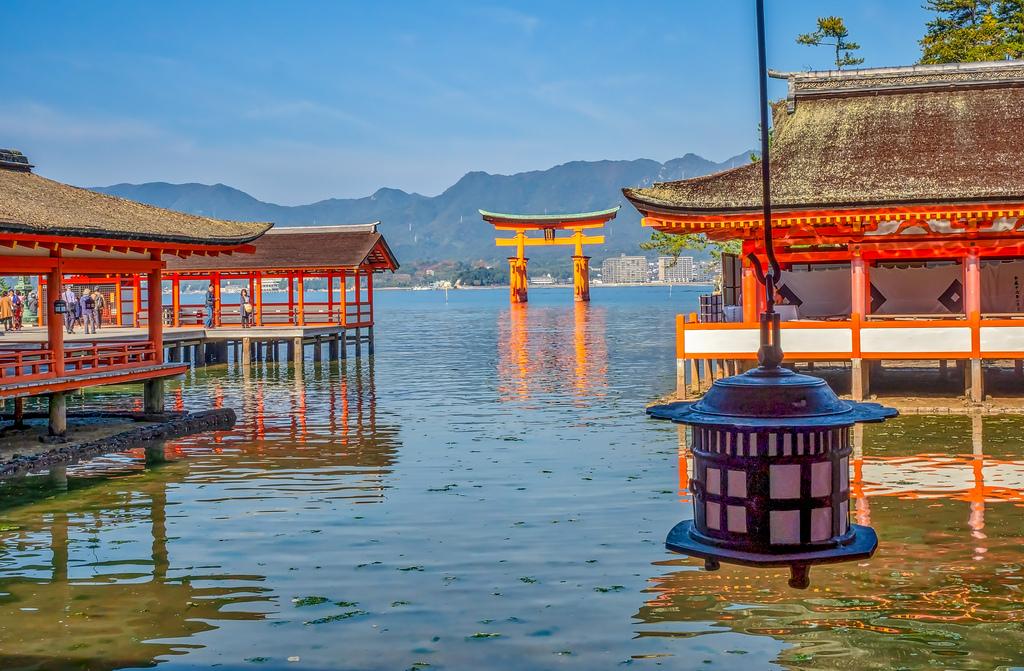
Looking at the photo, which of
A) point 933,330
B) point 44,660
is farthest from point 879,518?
point 933,330

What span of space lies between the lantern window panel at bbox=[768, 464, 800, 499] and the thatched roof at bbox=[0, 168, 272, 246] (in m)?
14.0

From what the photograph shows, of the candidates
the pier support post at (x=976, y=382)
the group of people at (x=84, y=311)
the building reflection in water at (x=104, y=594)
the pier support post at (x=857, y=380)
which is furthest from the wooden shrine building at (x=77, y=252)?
the pier support post at (x=976, y=382)

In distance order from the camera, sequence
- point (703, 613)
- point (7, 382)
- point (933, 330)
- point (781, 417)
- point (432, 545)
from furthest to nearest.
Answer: point (933, 330), point (7, 382), point (432, 545), point (703, 613), point (781, 417)

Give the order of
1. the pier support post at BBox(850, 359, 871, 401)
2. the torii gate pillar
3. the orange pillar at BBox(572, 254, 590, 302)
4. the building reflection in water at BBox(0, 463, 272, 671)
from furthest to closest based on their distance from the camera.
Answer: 1. the orange pillar at BBox(572, 254, 590, 302)
2. the torii gate pillar
3. the pier support post at BBox(850, 359, 871, 401)
4. the building reflection in water at BBox(0, 463, 272, 671)

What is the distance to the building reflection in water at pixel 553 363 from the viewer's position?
28453 mm

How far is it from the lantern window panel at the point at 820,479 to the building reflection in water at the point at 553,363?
63.6ft

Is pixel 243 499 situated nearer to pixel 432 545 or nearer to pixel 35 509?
pixel 35 509

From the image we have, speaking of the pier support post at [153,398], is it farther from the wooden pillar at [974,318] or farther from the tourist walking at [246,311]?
the tourist walking at [246,311]

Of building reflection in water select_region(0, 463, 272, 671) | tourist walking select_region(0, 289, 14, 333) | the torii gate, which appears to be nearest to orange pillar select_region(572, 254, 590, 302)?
the torii gate

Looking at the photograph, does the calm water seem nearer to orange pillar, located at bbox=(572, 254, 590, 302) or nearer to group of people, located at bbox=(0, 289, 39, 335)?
group of people, located at bbox=(0, 289, 39, 335)

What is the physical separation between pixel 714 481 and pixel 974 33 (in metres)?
46.4

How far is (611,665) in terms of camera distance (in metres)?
8.09

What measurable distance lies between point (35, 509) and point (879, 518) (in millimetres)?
10194

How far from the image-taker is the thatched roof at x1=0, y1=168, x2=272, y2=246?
1758cm
